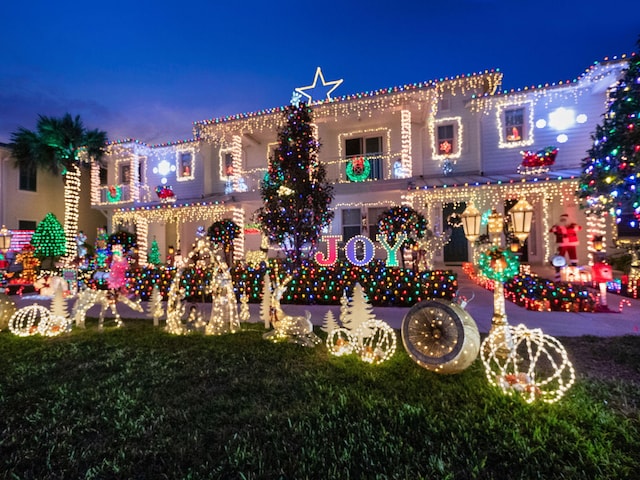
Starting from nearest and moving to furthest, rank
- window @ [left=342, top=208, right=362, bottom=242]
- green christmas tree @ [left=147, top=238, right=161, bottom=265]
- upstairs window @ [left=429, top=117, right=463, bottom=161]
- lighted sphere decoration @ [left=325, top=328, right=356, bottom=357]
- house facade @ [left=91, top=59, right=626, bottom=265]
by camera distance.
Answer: lighted sphere decoration @ [left=325, top=328, right=356, bottom=357] → house facade @ [left=91, top=59, right=626, bottom=265] → upstairs window @ [left=429, top=117, right=463, bottom=161] → window @ [left=342, top=208, right=362, bottom=242] → green christmas tree @ [left=147, top=238, right=161, bottom=265]

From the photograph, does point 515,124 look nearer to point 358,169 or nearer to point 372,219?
point 358,169

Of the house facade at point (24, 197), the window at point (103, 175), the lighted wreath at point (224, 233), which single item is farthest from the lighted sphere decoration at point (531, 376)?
the window at point (103, 175)

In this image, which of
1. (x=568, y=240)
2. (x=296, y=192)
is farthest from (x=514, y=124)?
(x=296, y=192)

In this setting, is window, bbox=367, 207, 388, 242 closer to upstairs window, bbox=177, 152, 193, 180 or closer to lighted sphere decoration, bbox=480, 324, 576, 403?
upstairs window, bbox=177, 152, 193, 180

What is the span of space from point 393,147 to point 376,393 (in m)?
13.6

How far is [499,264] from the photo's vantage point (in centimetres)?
412

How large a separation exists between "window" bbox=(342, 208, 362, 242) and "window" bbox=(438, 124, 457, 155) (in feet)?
15.9

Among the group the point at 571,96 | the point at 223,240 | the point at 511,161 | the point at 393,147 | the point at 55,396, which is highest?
the point at 571,96

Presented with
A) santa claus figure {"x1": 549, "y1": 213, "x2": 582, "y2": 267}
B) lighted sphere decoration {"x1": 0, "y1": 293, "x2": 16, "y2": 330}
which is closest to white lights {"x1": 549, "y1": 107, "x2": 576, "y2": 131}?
santa claus figure {"x1": 549, "y1": 213, "x2": 582, "y2": 267}

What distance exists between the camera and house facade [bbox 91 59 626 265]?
12.2 meters

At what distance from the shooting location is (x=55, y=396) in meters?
3.47

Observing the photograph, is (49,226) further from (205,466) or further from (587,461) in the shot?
(587,461)

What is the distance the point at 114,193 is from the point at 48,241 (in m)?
4.17

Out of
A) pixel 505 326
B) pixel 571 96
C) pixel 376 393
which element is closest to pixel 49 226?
pixel 376 393
